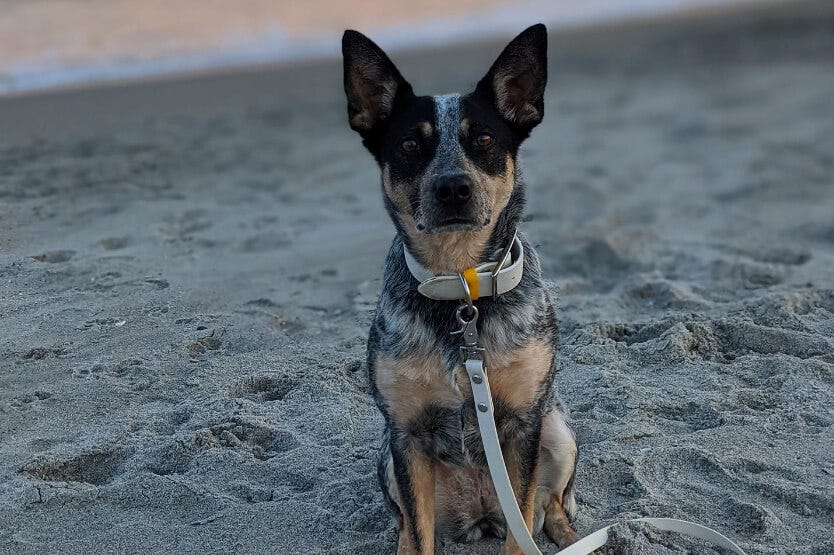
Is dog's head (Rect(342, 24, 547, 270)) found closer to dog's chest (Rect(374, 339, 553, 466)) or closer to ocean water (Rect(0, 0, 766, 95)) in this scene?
dog's chest (Rect(374, 339, 553, 466))

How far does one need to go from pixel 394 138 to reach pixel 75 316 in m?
1.86

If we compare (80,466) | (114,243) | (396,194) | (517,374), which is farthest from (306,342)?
(517,374)

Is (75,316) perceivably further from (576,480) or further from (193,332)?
(576,480)

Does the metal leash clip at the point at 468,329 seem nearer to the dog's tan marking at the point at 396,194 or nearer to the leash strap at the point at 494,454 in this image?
the leash strap at the point at 494,454

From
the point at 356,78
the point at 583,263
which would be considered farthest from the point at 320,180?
the point at 356,78

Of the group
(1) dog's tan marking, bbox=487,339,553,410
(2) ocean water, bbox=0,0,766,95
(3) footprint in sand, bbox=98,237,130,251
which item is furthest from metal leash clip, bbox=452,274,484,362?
(2) ocean water, bbox=0,0,766,95

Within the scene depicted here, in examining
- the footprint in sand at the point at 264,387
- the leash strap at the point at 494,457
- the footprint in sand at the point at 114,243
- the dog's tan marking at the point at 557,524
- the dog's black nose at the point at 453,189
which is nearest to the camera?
the leash strap at the point at 494,457

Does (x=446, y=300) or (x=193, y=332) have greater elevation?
(x=446, y=300)

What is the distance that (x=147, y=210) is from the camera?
6266mm

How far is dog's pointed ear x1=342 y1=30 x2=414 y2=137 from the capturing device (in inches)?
136

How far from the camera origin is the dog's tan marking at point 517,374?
3184 mm

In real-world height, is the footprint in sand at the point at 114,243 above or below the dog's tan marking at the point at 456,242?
below

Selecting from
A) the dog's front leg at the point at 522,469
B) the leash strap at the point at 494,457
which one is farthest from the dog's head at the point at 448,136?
the dog's front leg at the point at 522,469

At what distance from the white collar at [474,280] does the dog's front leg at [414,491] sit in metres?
0.51
